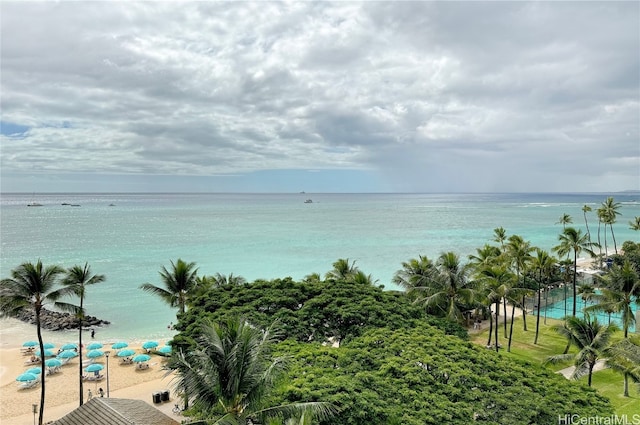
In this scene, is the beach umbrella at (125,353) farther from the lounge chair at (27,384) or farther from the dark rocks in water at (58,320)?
the dark rocks in water at (58,320)

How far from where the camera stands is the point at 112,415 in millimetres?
16891

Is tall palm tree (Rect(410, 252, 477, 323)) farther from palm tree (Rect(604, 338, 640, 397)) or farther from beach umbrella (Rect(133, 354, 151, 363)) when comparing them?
beach umbrella (Rect(133, 354, 151, 363))

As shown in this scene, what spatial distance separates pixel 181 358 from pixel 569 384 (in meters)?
14.8

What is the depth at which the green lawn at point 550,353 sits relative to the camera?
22311mm

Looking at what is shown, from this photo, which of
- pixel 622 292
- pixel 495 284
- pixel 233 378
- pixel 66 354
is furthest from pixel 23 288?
pixel 622 292

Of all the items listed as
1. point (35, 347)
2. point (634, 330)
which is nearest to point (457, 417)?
point (634, 330)

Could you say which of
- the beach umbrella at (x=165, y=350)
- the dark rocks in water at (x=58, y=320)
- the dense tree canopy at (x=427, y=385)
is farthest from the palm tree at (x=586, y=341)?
the dark rocks in water at (x=58, y=320)

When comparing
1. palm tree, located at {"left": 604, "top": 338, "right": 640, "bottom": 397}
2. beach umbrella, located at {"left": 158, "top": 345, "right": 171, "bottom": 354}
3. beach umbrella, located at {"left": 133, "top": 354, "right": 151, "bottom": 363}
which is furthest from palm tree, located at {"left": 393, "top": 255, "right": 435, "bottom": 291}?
beach umbrella, located at {"left": 133, "top": 354, "right": 151, "bottom": 363}

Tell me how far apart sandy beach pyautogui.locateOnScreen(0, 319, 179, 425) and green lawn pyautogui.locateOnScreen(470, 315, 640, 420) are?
23922mm

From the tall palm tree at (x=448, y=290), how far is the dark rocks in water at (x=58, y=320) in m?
34.7

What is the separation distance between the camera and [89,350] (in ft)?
116

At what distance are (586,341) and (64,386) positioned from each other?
112 ft

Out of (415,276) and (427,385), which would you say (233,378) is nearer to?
(427,385)

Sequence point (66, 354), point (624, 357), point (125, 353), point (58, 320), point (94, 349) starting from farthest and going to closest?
1. point (58, 320)
2. point (94, 349)
3. point (66, 354)
4. point (125, 353)
5. point (624, 357)
